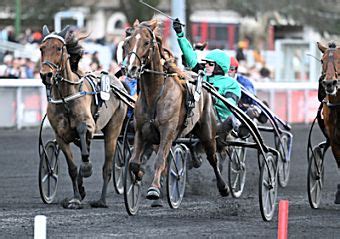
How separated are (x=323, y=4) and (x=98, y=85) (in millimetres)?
15230

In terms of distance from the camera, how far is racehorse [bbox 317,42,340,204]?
11109 millimetres

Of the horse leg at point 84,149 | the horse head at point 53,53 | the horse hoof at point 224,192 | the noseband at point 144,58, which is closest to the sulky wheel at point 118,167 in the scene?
the horse hoof at point 224,192

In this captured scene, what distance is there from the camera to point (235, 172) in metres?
13.4

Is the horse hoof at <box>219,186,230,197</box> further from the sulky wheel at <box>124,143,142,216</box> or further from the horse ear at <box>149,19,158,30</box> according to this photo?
the horse ear at <box>149,19,158,30</box>

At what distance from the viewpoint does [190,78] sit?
1141cm

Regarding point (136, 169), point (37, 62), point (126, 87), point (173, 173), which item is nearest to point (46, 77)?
point (136, 169)

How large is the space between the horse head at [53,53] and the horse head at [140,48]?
92 cm

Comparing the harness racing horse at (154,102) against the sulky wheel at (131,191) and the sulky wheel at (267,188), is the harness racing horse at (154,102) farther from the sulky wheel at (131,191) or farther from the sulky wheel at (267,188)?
the sulky wheel at (267,188)

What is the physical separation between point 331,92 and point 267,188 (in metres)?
1.10

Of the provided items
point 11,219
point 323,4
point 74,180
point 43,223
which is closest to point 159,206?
point 74,180

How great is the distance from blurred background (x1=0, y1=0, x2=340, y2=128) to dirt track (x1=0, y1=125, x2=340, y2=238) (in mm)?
7932

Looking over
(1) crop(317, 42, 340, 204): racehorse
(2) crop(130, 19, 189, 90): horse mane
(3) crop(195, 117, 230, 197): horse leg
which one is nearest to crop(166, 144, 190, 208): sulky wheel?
(3) crop(195, 117, 230, 197): horse leg

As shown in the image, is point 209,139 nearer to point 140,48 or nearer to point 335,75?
point 335,75

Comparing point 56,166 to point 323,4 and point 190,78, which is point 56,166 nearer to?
point 190,78
